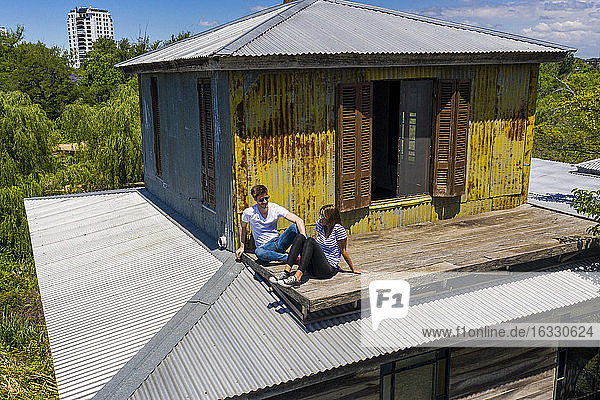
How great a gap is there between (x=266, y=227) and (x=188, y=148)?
3027mm

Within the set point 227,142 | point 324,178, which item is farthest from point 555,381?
point 227,142

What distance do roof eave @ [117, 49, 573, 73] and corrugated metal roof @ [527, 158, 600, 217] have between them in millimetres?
2838

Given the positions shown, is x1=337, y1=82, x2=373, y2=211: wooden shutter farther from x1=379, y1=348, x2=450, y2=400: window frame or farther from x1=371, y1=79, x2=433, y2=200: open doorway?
x1=379, y1=348, x2=450, y2=400: window frame

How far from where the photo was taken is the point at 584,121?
9961 millimetres

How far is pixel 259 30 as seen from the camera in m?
7.61

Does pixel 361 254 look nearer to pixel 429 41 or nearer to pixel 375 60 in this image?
pixel 375 60

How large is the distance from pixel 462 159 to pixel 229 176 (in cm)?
399

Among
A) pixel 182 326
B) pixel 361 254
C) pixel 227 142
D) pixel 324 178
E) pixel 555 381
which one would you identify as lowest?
pixel 555 381

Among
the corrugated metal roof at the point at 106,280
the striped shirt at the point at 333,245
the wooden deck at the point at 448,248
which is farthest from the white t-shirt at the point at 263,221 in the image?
the corrugated metal roof at the point at 106,280

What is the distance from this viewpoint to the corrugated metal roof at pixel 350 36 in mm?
7289

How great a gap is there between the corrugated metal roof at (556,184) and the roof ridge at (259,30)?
224 inches

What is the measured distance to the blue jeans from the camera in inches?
273

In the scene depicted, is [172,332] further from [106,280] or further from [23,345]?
[23,345]

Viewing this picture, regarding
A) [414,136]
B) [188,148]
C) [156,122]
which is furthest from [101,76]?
[414,136]
